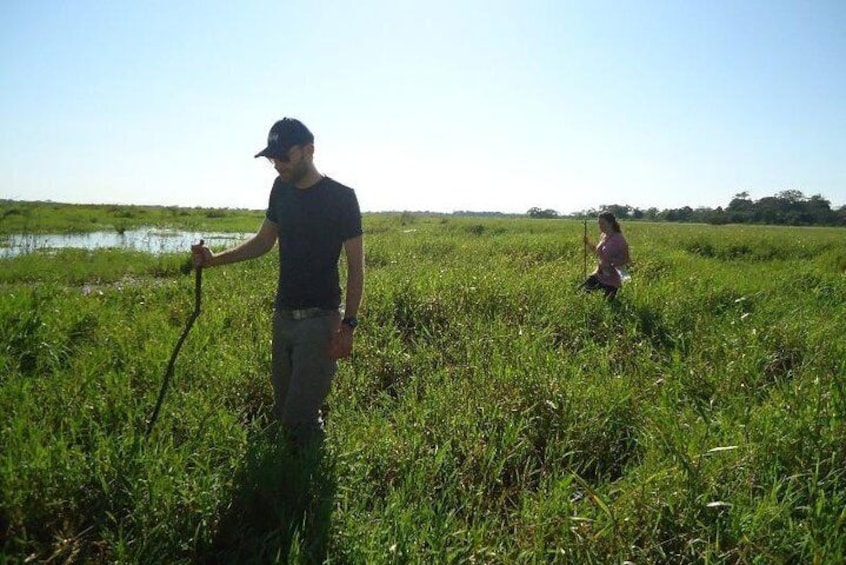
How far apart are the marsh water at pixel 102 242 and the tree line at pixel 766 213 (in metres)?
38.1

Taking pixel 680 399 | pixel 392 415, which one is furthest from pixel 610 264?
pixel 392 415

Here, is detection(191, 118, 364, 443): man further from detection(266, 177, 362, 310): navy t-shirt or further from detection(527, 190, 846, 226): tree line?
detection(527, 190, 846, 226): tree line

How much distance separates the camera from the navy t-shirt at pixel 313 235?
2.48 meters

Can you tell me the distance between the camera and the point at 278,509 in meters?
2.19

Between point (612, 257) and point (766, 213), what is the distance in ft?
229

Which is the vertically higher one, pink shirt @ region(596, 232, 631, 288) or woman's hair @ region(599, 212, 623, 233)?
woman's hair @ region(599, 212, 623, 233)

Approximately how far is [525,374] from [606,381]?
0.67 metres

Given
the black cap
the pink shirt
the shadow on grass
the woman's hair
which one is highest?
the black cap

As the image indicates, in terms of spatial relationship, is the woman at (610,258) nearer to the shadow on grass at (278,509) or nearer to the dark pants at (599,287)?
the dark pants at (599,287)

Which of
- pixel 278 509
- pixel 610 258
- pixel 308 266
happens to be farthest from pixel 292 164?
pixel 610 258

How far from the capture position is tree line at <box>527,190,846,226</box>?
186 ft

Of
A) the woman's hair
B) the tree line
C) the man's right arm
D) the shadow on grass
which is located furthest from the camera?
the tree line

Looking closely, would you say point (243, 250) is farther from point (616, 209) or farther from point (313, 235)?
point (616, 209)

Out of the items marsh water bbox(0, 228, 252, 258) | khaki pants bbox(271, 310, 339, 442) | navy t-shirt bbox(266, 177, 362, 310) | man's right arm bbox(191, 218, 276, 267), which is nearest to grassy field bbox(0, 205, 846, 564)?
khaki pants bbox(271, 310, 339, 442)
